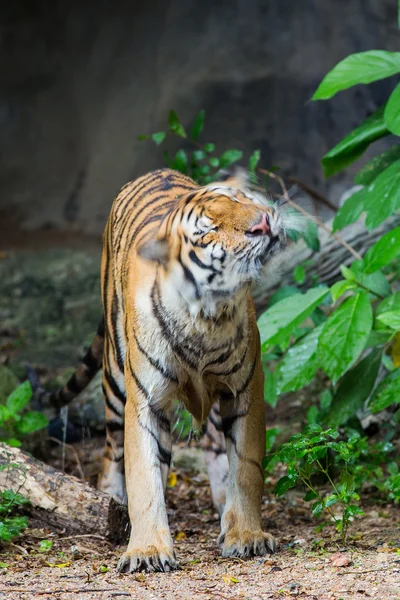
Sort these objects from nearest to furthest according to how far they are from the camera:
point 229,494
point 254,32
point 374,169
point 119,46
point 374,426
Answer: point 229,494 → point 374,169 → point 374,426 → point 254,32 → point 119,46

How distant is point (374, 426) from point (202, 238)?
8.16 feet

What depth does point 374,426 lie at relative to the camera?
4.94 m

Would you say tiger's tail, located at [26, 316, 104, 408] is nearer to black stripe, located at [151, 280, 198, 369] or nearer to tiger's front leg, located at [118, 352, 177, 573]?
tiger's front leg, located at [118, 352, 177, 573]

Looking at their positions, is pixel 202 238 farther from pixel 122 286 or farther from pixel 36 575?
pixel 36 575

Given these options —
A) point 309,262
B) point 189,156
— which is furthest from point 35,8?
point 309,262

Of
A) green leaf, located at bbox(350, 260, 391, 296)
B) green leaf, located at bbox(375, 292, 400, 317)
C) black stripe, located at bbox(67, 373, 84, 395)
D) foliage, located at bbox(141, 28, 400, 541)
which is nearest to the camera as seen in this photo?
foliage, located at bbox(141, 28, 400, 541)

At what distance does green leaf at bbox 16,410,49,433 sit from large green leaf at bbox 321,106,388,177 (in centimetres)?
182

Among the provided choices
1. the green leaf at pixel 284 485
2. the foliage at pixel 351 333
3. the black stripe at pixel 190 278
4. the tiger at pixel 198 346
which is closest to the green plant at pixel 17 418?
the tiger at pixel 198 346

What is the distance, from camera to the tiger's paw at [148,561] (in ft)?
9.50

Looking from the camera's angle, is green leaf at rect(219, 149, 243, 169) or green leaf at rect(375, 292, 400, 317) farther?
green leaf at rect(219, 149, 243, 169)

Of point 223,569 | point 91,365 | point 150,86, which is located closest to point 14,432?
point 91,365

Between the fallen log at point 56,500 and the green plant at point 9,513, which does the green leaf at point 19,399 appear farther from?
the green plant at point 9,513

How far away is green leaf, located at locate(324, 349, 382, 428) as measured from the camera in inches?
147

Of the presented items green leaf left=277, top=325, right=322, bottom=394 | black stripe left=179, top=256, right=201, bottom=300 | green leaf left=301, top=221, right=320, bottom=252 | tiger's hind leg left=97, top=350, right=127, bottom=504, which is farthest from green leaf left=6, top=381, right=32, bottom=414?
green leaf left=301, top=221, right=320, bottom=252
